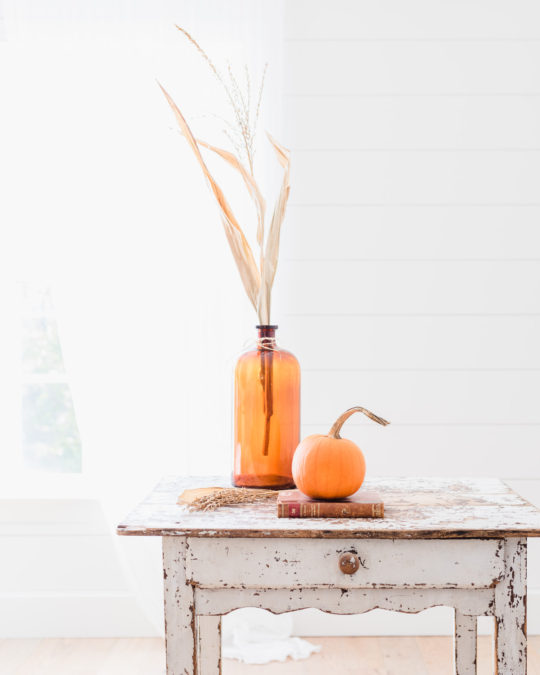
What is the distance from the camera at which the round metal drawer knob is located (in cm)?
127

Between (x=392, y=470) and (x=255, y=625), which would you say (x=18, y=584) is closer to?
(x=255, y=625)

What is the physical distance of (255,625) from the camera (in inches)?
91.9

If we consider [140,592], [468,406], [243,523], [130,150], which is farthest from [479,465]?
[130,150]

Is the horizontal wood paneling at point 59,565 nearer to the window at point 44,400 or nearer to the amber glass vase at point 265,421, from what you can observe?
the window at point 44,400

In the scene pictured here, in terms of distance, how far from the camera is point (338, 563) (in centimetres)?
128

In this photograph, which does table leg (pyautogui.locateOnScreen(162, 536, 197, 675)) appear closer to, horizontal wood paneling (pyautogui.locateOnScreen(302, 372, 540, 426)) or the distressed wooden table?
the distressed wooden table

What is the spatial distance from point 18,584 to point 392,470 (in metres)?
1.26

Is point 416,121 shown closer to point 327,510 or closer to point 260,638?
point 327,510

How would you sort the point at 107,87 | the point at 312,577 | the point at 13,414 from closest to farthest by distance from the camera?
the point at 312,577 < the point at 107,87 < the point at 13,414

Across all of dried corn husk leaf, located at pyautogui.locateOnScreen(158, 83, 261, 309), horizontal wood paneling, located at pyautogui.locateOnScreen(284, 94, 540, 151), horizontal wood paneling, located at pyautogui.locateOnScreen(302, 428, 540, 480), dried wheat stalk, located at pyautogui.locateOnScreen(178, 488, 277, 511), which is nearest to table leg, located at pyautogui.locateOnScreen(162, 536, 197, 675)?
dried wheat stalk, located at pyautogui.locateOnScreen(178, 488, 277, 511)

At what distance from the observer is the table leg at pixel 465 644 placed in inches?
62.4

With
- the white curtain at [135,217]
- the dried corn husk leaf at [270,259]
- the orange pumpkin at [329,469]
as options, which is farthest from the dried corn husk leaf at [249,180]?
the white curtain at [135,217]

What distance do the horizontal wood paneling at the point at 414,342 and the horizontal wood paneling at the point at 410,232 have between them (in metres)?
0.20

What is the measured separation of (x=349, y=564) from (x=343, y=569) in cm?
1
